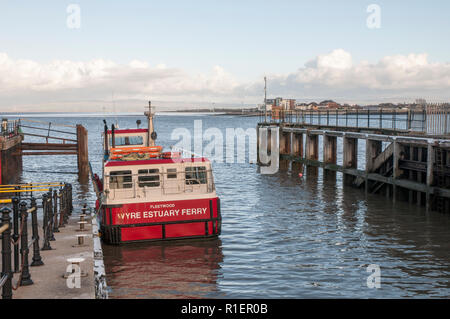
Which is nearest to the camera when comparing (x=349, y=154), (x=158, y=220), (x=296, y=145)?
(x=158, y=220)

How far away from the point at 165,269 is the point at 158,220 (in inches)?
80.6

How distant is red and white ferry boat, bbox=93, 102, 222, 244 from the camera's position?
16.7m

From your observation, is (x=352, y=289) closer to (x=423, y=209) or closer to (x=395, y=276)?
(x=395, y=276)

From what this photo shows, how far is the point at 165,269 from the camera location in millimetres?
15266

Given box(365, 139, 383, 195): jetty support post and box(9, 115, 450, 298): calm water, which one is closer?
box(9, 115, 450, 298): calm water

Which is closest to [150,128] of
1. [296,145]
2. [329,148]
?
[329,148]

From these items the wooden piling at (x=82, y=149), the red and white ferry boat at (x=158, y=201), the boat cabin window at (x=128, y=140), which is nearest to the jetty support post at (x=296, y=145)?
the wooden piling at (x=82, y=149)

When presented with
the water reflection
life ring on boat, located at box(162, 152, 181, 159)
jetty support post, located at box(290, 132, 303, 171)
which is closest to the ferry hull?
the water reflection

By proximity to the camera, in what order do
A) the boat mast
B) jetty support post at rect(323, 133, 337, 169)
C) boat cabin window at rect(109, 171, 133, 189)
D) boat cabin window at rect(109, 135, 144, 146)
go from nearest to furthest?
boat cabin window at rect(109, 171, 133, 189), the boat mast, boat cabin window at rect(109, 135, 144, 146), jetty support post at rect(323, 133, 337, 169)

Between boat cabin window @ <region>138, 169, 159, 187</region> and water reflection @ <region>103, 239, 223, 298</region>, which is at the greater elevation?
boat cabin window @ <region>138, 169, 159, 187</region>

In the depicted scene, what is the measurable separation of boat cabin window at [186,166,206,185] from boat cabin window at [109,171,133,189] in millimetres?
1921

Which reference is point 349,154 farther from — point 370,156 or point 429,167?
point 429,167

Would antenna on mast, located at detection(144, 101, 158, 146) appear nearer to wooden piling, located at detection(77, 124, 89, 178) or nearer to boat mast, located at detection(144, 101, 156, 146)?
boat mast, located at detection(144, 101, 156, 146)
